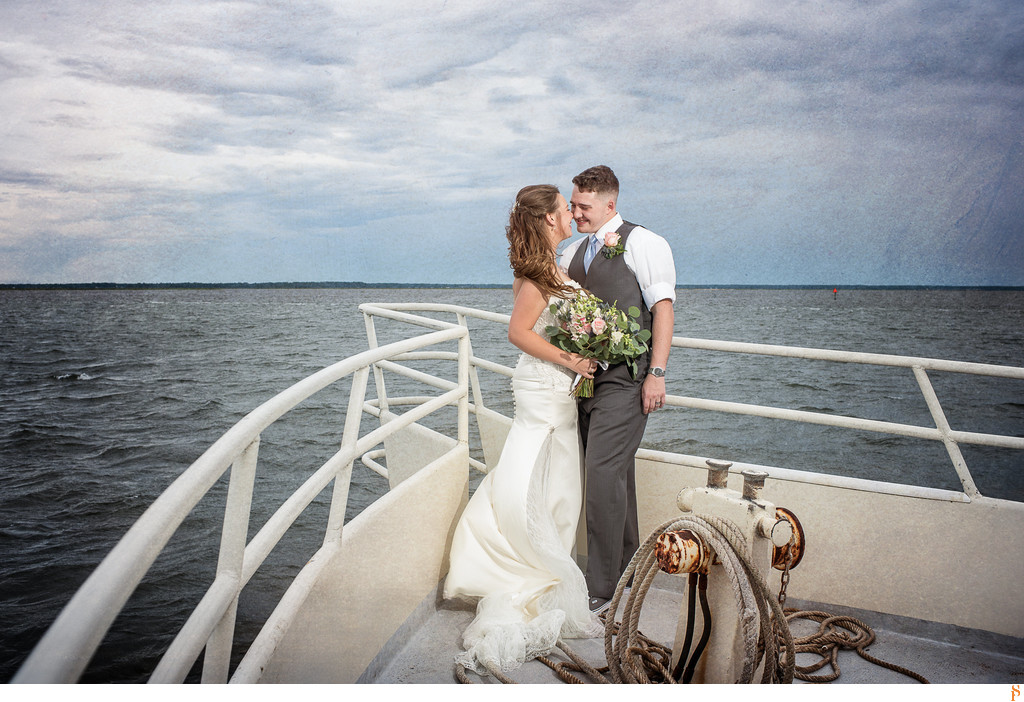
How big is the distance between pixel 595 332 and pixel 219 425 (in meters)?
16.6

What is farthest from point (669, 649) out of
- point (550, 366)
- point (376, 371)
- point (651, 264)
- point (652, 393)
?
point (376, 371)

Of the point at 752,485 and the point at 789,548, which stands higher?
the point at 752,485

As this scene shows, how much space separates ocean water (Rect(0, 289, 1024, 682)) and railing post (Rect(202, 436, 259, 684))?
8.07 feet

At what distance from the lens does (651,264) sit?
6.75 feet

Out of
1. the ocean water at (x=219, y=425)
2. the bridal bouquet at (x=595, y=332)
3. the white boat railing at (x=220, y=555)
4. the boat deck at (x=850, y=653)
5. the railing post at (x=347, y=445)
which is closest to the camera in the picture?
the white boat railing at (x=220, y=555)

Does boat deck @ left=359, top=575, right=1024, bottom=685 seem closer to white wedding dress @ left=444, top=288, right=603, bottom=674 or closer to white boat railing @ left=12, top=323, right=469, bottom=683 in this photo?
white wedding dress @ left=444, top=288, right=603, bottom=674

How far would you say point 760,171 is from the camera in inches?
1496

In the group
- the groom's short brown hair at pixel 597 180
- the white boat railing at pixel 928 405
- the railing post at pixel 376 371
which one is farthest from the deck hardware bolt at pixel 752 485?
the railing post at pixel 376 371

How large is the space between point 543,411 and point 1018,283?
247cm

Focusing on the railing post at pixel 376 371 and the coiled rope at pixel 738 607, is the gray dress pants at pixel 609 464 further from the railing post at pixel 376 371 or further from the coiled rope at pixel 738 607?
the railing post at pixel 376 371

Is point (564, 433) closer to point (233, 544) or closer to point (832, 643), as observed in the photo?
point (832, 643)

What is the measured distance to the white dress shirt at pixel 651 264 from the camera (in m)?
2.06

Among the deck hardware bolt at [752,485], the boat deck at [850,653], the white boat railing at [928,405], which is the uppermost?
the white boat railing at [928,405]

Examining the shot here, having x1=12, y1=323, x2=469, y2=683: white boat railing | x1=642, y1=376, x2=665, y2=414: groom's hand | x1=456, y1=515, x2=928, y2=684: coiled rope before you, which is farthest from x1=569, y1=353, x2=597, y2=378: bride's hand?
x1=456, y1=515, x2=928, y2=684: coiled rope
